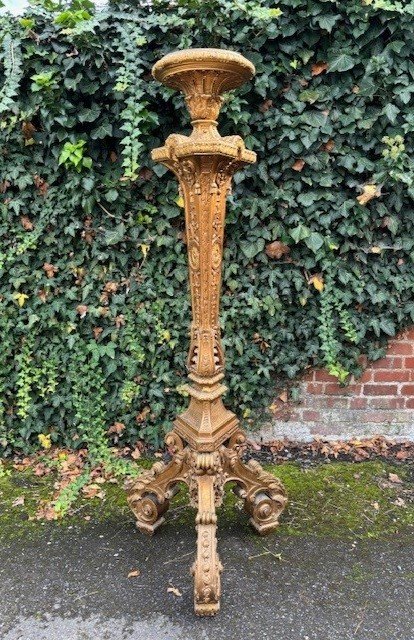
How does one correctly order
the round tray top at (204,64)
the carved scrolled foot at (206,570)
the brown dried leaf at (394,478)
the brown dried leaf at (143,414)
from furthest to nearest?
the brown dried leaf at (143,414), the brown dried leaf at (394,478), the carved scrolled foot at (206,570), the round tray top at (204,64)

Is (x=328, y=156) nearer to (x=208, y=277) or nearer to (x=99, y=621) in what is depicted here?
(x=208, y=277)

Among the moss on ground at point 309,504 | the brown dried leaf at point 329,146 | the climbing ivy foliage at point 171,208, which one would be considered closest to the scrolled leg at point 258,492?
the moss on ground at point 309,504

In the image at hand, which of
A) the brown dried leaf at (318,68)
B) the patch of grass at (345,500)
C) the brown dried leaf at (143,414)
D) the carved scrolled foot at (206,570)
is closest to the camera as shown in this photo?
the carved scrolled foot at (206,570)

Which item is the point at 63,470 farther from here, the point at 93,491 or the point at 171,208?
the point at 171,208

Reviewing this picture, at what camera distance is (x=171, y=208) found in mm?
2625

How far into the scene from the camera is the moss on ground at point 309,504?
2309 mm

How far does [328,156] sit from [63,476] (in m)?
2.26

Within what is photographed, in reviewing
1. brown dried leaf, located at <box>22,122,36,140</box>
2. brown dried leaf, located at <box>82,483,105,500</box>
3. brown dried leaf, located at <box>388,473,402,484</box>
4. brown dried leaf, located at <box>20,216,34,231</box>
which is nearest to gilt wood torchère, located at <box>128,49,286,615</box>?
brown dried leaf, located at <box>82,483,105,500</box>

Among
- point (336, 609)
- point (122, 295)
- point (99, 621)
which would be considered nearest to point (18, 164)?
point (122, 295)

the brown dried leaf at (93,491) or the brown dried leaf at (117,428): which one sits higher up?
the brown dried leaf at (117,428)

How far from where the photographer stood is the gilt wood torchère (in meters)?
1.73

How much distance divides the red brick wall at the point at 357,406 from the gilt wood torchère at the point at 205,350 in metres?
0.83

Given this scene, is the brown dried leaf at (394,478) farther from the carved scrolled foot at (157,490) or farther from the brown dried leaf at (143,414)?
the brown dried leaf at (143,414)

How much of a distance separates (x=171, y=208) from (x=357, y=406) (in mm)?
1611
